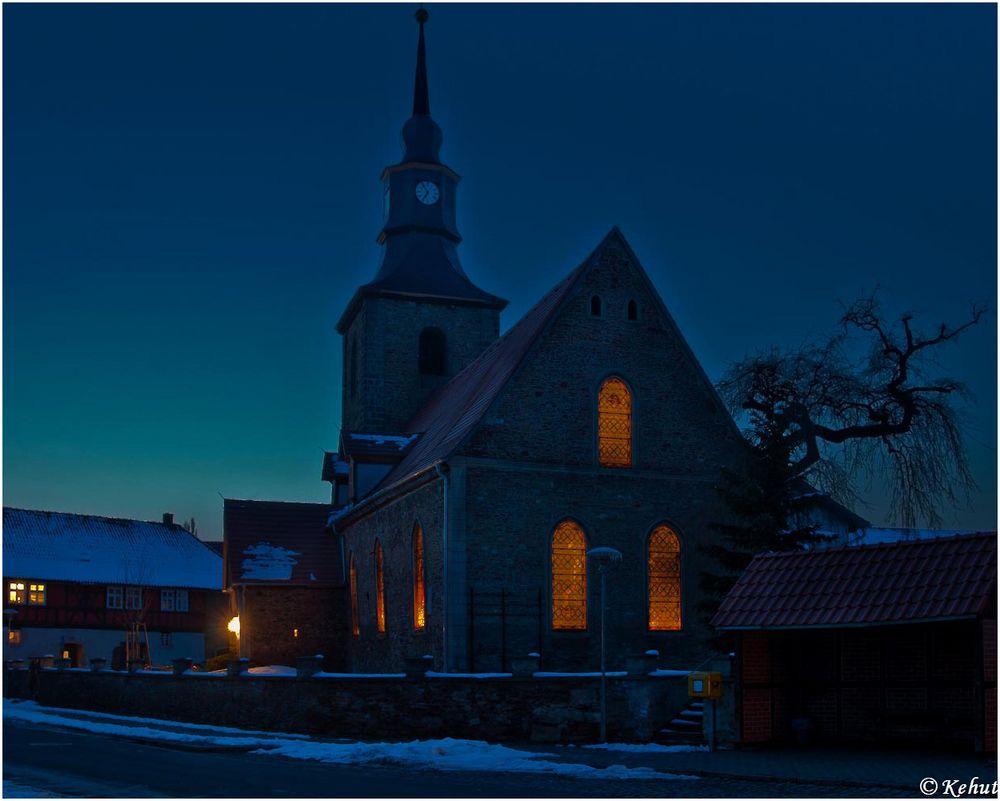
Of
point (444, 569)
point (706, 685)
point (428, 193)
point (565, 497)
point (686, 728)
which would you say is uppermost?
point (428, 193)

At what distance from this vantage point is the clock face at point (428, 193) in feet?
148

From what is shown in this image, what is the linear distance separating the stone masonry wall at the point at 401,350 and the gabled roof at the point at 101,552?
1977 cm

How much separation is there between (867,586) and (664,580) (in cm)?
1138

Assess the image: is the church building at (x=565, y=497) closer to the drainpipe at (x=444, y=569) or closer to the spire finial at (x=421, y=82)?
the drainpipe at (x=444, y=569)

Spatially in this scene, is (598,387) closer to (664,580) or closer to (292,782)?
(664,580)

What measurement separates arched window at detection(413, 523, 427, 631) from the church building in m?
0.05

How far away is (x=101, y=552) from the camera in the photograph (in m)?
58.8

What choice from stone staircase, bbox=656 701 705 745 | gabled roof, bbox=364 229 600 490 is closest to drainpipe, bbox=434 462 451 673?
gabled roof, bbox=364 229 600 490

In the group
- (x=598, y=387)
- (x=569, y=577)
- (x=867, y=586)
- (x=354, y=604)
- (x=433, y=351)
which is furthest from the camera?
(x=433, y=351)

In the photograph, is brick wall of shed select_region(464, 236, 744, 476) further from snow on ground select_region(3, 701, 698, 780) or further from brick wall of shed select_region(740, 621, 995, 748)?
brick wall of shed select_region(740, 621, 995, 748)

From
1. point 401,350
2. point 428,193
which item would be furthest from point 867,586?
point 428,193

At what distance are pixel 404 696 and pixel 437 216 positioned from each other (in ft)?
84.5

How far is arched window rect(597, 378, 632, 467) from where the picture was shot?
98.1 feet

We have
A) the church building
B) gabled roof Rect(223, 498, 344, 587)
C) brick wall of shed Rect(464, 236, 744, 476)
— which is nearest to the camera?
the church building
